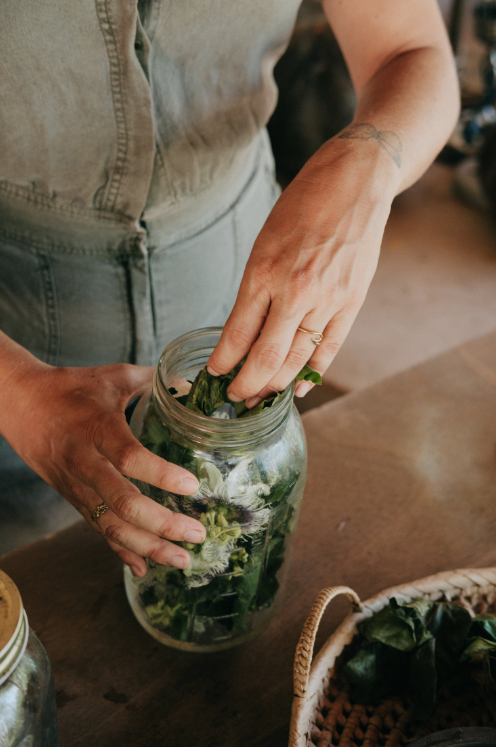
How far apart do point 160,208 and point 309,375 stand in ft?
1.23

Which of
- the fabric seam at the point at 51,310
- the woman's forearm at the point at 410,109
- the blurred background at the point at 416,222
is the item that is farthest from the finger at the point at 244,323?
the blurred background at the point at 416,222

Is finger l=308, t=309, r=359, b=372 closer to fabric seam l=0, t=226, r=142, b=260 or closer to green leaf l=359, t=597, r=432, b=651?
green leaf l=359, t=597, r=432, b=651

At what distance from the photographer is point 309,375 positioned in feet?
2.02

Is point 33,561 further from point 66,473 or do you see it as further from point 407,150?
point 407,150

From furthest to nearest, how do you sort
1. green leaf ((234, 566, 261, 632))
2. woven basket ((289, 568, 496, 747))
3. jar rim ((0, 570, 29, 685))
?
green leaf ((234, 566, 261, 632)), woven basket ((289, 568, 496, 747)), jar rim ((0, 570, 29, 685))

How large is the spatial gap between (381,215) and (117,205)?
38cm

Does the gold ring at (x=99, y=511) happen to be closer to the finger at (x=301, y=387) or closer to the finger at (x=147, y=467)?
the finger at (x=147, y=467)

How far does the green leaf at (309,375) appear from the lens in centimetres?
61

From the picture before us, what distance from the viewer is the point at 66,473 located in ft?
2.09

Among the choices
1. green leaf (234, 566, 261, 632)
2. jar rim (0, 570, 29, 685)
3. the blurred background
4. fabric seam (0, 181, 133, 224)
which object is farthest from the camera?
the blurred background

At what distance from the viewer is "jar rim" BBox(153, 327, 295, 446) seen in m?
0.54

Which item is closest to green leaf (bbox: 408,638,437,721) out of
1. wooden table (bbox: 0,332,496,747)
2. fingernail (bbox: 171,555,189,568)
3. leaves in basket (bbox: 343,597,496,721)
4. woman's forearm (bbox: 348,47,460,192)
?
leaves in basket (bbox: 343,597,496,721)

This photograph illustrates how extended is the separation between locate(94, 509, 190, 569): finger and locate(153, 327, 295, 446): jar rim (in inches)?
4.1

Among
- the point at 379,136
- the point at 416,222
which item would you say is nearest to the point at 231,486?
the point at 379,136
